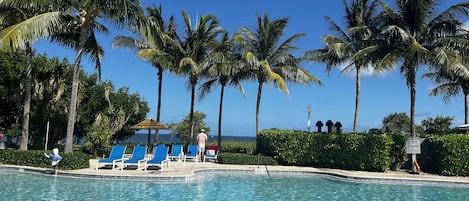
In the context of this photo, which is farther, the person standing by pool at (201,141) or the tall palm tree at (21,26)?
the person standing by pool at (201,141)

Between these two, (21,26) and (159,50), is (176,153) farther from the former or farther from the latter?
(21,26)

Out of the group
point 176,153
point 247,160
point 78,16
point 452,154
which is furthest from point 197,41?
point 452,154

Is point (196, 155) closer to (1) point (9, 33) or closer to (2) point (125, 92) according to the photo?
(1) point (9, 33)

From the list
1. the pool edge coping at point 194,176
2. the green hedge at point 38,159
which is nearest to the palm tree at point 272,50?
the pool edge coping at point 194,176

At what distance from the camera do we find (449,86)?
25.9 metres

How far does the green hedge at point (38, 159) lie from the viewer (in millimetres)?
13773

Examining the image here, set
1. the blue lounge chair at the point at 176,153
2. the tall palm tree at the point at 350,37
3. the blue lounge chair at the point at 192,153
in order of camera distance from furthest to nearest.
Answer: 1. the tall palm tree at the point at 350,37
2. the blue lounge chair at the point at 192,153
3. the blue lounge chair at the point at 176,153

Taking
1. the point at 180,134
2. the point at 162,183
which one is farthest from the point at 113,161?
the point at 180,134

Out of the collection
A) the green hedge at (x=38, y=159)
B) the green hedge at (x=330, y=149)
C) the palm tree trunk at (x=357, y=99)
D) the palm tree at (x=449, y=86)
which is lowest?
the green hedge at (x=38, y=159)

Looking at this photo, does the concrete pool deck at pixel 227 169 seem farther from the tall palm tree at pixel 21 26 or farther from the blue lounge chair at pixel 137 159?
the tall palm tree at pixel 21 26

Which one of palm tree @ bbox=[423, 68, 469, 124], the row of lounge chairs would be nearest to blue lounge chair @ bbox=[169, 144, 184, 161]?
the row of lounge chairs

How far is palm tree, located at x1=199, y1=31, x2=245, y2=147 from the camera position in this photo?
2038cm

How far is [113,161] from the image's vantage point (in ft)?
46.6

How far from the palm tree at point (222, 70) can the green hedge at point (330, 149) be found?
3.99m
